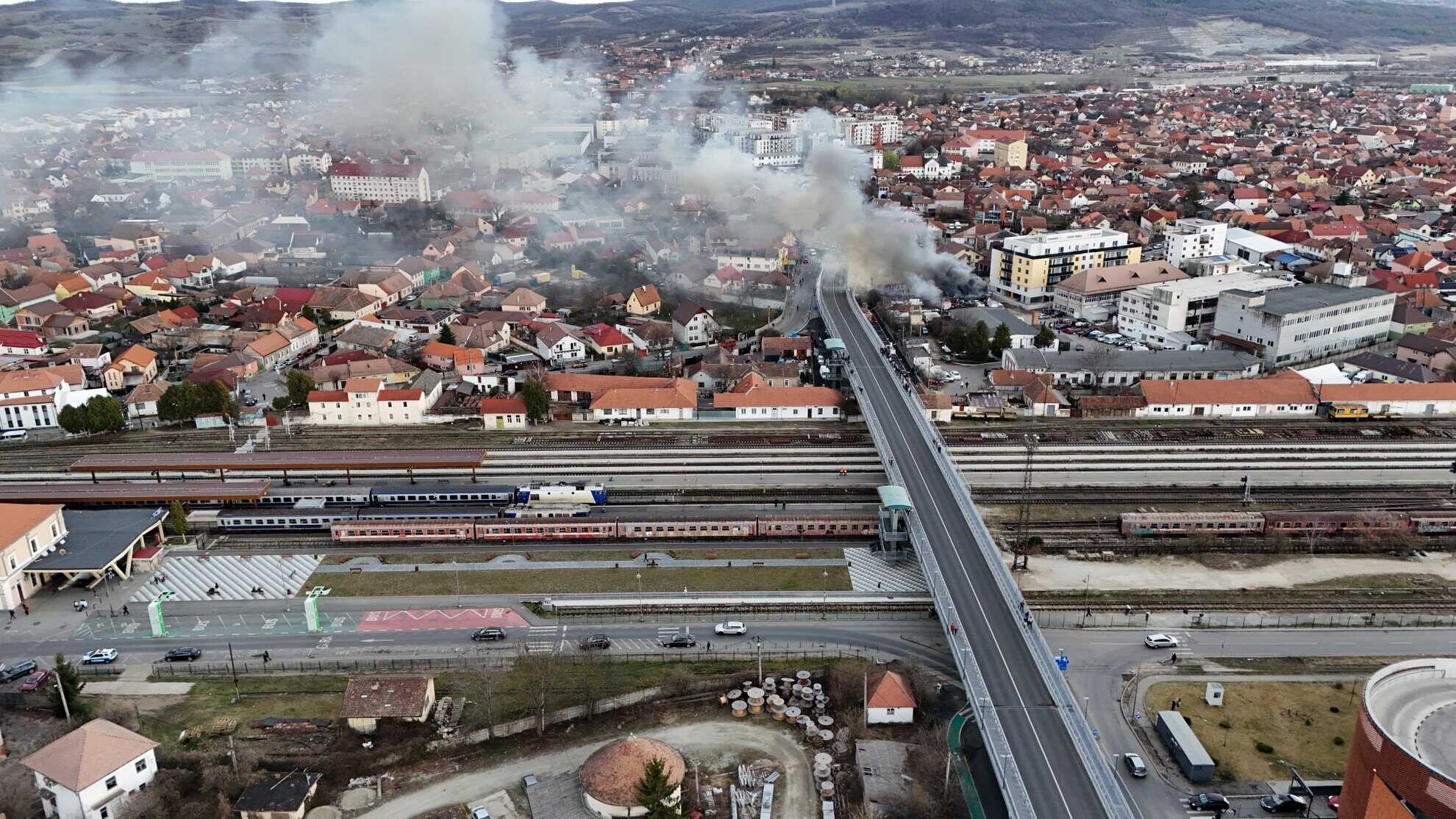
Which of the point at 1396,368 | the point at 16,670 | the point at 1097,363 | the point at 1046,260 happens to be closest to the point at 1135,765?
the point at 1097,363

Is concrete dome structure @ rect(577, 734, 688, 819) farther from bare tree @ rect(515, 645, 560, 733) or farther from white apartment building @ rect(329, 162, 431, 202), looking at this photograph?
white apartment building @ rect(329, 162, 431, 202)

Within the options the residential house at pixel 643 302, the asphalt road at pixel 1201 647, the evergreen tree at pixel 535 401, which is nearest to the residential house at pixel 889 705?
the asphalt road at pixel 1201 647

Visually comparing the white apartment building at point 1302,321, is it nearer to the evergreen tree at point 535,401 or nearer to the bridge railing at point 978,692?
the bridge railing at point 978,692

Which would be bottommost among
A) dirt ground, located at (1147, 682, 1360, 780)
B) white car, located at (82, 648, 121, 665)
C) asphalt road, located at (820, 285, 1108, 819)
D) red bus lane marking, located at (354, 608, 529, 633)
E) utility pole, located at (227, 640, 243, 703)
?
red bus lane marking, located at (354, 608, 529, 633)

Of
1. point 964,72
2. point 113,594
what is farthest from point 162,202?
point 964,72

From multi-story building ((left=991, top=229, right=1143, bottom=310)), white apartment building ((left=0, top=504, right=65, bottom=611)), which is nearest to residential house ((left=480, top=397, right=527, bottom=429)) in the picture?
white apartment building ((left=0, top=504, right=65, bottom=611))

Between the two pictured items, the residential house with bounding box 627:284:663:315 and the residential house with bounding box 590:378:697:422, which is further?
the residential house with bounding box 627:284:663:315

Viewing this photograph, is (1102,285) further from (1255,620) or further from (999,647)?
(999,647)

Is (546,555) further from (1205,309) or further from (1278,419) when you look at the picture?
(1205,309)
